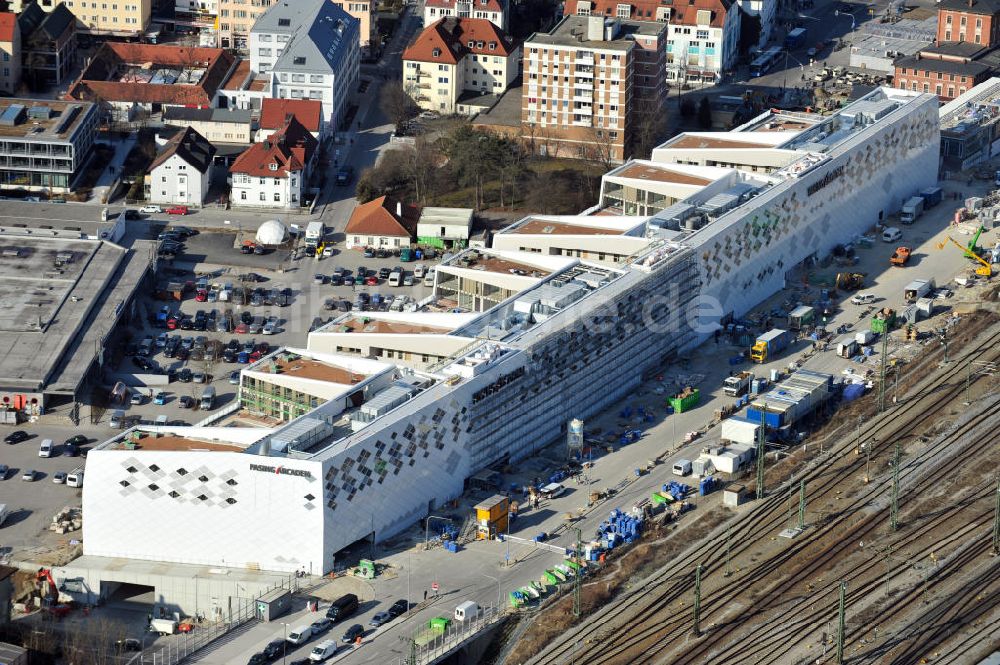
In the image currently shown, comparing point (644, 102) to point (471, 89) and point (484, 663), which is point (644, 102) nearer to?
point (471, 89)

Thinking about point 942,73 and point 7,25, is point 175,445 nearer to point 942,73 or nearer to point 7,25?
point 7,25

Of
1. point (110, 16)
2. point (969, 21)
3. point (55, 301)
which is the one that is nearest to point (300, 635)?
point (55, 301)

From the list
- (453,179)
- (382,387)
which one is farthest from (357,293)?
(382,387)

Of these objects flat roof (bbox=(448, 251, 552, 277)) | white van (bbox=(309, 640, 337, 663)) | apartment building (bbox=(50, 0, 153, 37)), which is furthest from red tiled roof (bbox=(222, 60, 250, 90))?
white van (bbox=(309, 640, 337, 663))

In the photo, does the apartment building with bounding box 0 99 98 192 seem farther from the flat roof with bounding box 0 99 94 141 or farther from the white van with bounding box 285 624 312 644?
the white van with bounding box 285 624 312 644

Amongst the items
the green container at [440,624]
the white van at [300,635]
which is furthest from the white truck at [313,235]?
the green container at [440,624]

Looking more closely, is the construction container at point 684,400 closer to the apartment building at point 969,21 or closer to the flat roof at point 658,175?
the flat roof at point 658,175
